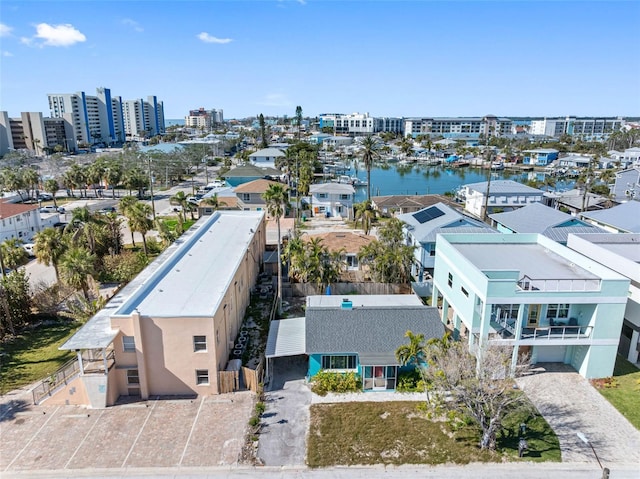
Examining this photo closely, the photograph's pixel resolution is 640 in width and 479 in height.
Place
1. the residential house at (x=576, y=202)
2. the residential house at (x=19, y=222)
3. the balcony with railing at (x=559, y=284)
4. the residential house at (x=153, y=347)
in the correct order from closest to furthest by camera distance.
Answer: the residential house at (x=153, y=347) → the balcony with railing at (x=559, y=284) → the residential house at (x=19, y=222) → the residential house at (x=576, y=202)

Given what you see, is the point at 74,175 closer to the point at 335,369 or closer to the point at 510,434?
the point at 335,369

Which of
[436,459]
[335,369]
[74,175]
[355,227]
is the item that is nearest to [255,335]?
[335,369]

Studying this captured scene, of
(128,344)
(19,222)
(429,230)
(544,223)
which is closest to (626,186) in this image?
(544,223)

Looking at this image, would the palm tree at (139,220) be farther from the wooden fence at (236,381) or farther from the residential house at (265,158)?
the residential house at (265,158)

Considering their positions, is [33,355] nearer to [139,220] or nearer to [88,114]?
[139,220]

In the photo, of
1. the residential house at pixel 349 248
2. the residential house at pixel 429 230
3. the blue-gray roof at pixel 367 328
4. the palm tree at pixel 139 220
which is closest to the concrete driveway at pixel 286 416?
the blue-gray roof at pixel 367 328

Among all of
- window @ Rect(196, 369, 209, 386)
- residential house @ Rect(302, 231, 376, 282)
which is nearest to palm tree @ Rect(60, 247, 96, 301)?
window @ Rect(196, 369, 209, 386)

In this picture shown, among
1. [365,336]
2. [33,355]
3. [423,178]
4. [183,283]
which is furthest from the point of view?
[423,178]

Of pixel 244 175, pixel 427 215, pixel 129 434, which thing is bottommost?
pixel 129 434

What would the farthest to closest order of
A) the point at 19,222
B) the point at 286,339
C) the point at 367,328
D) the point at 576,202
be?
the point at 576,202
the point at 19,222
the point at 286,339
the point at 367,328
